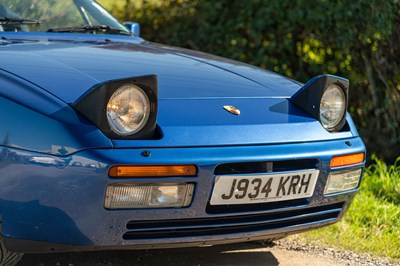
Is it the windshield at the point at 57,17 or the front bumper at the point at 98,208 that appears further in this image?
the windshield at the point at 57,17

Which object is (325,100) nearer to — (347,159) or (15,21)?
(347,159)

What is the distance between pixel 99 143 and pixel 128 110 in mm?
191

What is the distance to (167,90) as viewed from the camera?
3.48m

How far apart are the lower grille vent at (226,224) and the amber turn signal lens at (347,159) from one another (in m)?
0.20

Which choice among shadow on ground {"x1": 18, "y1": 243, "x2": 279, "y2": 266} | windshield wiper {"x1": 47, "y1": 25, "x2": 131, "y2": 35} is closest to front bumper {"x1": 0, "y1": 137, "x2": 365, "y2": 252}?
shadow on ground {"x1": 18, "y1": 243, "x2": 279, "y2": 266}

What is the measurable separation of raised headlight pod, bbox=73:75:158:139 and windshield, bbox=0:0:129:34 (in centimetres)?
122

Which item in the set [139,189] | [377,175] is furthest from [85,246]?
[377,175]

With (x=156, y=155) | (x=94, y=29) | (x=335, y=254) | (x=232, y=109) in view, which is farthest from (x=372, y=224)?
(x=156, y=155)

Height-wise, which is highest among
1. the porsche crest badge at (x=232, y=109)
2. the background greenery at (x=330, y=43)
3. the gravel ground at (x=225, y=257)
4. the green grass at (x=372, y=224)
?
the porsche crest badge at (x=232, y=109)

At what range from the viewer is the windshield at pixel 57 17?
4184 mm

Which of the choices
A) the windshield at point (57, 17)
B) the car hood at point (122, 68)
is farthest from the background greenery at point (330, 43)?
the windshield at point (57, 17)

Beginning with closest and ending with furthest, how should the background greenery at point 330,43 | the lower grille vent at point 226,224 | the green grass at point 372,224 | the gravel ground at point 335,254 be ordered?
the lower grille vent at point 226,224 < the gravel ground at point 335,254 < the green grass at point 372,224 < the background greenery at point 330,43

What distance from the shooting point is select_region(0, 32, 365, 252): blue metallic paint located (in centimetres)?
301

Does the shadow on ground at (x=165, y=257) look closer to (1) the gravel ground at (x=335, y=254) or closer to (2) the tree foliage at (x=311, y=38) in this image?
(1) the gravel ground at (x=335, y=254)
